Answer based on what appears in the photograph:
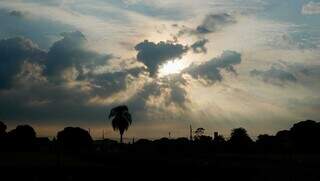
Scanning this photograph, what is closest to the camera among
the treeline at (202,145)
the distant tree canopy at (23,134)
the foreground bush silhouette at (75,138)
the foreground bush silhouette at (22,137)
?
the treeline at (202,145)

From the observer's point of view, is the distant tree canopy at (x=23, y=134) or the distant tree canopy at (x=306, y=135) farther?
the distant tree canopy at (x=23, y=134)

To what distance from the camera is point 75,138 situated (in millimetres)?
123562

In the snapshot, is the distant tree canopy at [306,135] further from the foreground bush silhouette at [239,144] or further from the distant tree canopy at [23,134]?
the distant tree canopy at [23,134]

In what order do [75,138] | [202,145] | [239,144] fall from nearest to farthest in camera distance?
[239,144], [202,145], [75,138]

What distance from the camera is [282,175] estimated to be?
48094 millimetres

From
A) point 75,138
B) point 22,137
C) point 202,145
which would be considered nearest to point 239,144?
point 202,145

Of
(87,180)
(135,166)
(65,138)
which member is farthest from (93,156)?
(65,138)

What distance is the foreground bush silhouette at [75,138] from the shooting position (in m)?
121

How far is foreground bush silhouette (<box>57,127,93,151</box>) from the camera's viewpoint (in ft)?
398

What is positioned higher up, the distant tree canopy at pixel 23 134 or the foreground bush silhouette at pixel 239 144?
the distant tree canopy at pixel 23 134

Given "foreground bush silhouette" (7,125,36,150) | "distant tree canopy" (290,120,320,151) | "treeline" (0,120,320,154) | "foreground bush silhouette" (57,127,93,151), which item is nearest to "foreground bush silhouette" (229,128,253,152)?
"treeline" (0,120,320,154)

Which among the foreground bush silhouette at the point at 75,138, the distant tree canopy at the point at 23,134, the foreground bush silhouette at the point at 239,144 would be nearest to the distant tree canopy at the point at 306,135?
the foreground bush silhouette at the point at 239,144

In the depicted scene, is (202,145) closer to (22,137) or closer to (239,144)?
(239,144)

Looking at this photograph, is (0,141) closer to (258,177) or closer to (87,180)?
(87,180)
